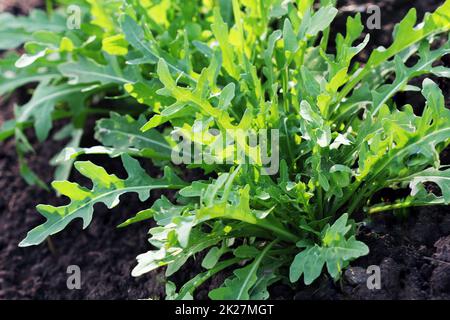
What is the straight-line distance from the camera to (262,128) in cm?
222

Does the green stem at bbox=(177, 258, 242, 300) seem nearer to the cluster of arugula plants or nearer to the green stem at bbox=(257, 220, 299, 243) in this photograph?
the cluster of arugula plants

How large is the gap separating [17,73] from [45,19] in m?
0.27

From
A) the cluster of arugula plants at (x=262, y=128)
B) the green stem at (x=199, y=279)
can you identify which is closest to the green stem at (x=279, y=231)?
the cluster of arugula plants at (x=262, y=128)

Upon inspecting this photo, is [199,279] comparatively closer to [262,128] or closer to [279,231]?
[279,231]

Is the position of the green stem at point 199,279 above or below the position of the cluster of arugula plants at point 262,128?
below

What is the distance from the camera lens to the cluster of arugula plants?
2.05 metres

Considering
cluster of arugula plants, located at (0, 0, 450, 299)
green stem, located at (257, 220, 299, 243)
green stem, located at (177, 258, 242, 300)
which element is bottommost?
green stem, located at (177, 258, 242, 300)

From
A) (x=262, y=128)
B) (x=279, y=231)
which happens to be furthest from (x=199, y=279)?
(x=262, y=128)

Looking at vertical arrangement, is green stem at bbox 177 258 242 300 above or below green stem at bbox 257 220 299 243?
below

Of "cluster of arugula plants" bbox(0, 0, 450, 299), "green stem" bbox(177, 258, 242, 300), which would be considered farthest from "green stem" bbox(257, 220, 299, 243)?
"green stem" bbox(177, 258, 242, 300)

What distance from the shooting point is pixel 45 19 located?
3205 millimetres

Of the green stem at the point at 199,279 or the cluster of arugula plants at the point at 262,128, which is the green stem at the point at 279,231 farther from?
the green stem at the point at 199,279

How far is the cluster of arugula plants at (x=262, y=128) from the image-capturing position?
6.72 feet
